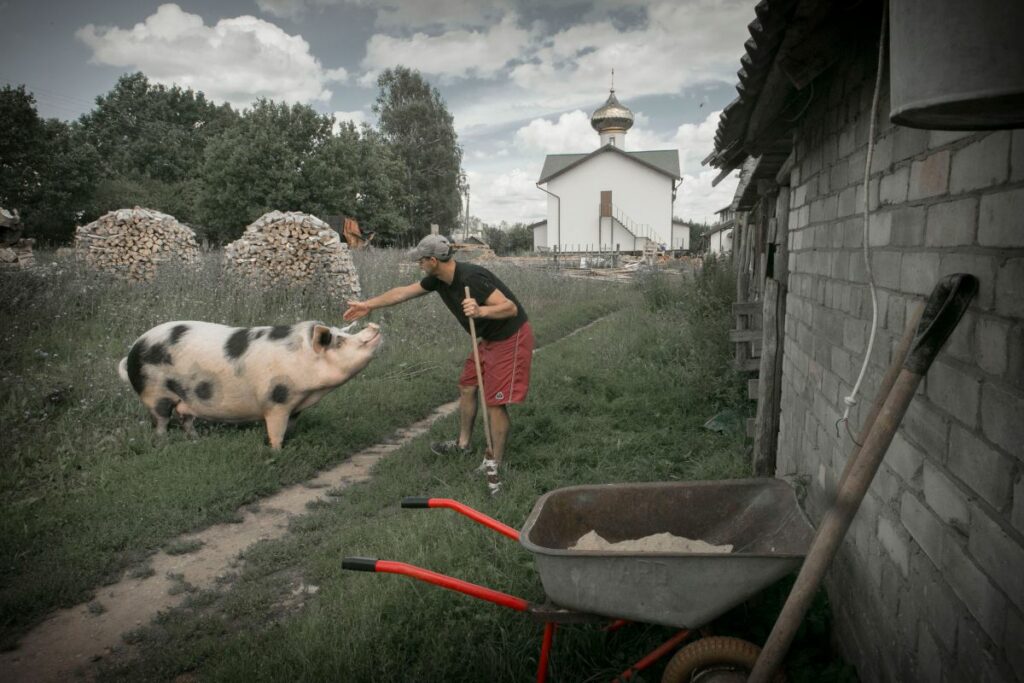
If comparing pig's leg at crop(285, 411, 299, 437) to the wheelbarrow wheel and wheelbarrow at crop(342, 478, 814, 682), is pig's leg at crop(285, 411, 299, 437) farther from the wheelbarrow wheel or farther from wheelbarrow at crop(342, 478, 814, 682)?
the wheelbarrow wheel

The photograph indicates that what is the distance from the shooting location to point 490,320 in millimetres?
5371

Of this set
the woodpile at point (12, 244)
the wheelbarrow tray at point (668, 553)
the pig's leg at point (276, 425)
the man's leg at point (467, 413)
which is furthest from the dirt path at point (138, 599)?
the woodpile at point (12, 244)

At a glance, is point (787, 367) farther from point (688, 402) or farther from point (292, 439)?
point (292, 439)

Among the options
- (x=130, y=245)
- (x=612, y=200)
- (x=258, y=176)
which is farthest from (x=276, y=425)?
(x=612, y=200)

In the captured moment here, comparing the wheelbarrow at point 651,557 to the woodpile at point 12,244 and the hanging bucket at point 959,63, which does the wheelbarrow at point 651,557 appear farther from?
the woodpile at point 12,244

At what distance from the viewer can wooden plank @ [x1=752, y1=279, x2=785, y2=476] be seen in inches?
197

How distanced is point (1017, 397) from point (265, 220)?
1210cm

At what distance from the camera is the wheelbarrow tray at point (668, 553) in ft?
7.79

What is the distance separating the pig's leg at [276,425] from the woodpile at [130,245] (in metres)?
6.83

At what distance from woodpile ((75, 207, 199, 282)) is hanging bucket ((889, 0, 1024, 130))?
39.4 ft

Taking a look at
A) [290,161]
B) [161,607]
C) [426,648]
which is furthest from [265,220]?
[290,161]

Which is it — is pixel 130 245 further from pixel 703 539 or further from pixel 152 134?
pixel 152 134

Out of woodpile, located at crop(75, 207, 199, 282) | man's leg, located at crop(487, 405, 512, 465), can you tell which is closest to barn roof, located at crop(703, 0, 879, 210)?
man's leg, located at crop(487, 405, 512, 465)

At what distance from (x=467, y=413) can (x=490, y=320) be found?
3.14 feet
